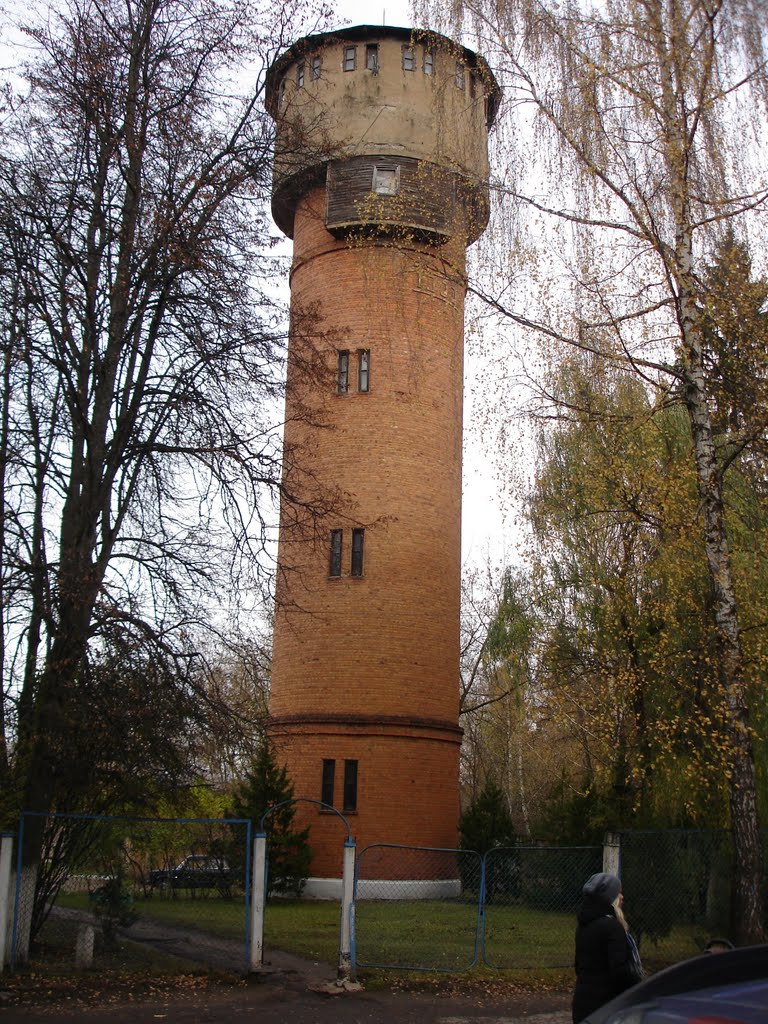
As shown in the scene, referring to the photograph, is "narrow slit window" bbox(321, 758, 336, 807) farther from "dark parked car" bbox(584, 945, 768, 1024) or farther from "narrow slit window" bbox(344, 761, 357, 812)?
"dark parked car" bbox(584, 945, 768, 1024)

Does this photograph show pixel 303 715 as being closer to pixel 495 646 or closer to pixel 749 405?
pixel 495 646

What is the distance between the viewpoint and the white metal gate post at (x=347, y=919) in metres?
10.3

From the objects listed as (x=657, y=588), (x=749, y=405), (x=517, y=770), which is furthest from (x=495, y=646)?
(x=517, y=770)

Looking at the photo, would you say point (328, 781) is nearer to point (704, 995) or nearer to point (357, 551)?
point (357, 551)

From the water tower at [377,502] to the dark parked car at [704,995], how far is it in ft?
54.9

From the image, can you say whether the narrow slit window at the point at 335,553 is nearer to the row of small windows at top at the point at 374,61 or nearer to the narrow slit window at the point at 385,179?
the narrow slit window at the point at 385,179

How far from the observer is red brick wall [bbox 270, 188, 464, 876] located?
20828mm

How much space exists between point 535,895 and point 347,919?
330 inches

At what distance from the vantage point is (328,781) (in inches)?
824

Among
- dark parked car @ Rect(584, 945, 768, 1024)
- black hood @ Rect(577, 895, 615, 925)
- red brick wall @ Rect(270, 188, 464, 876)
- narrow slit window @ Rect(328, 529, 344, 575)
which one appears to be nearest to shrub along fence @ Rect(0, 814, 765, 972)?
red brick wall @ Rect(270, 188, 464, 876)

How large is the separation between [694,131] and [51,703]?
970 centimetres

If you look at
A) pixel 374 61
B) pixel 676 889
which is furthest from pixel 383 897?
pixel 374 61

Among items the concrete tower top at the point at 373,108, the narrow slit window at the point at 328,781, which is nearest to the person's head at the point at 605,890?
the narrow slit window at the point at 328,781

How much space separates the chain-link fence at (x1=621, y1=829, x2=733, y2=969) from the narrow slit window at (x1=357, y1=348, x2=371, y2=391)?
500 inches
